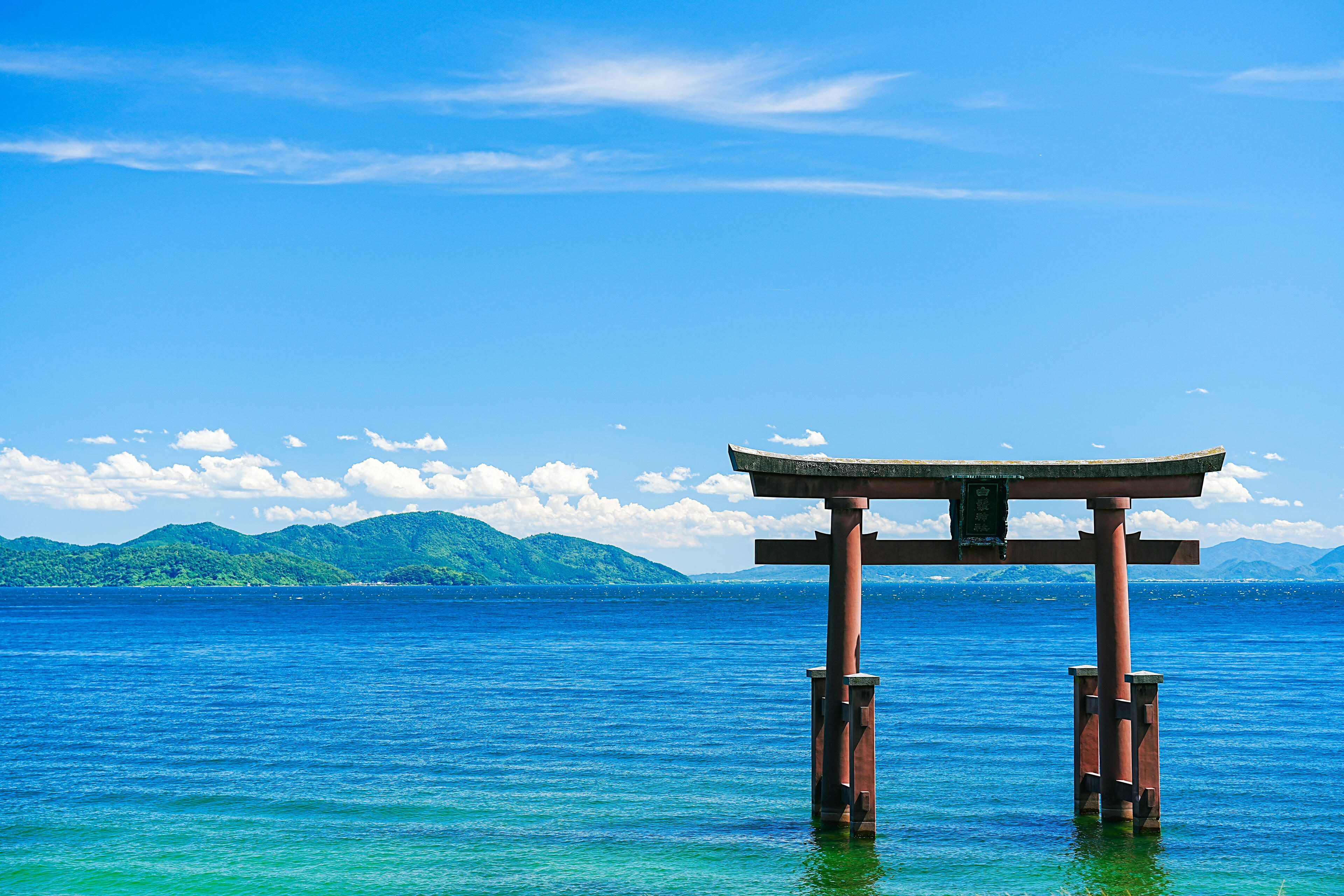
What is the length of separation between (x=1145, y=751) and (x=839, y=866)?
4406mm

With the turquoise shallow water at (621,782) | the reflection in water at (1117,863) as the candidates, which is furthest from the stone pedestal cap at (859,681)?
the reflection in water at (1117,863)

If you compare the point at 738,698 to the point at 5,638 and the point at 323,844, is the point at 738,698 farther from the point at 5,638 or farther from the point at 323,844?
the point at 5,638

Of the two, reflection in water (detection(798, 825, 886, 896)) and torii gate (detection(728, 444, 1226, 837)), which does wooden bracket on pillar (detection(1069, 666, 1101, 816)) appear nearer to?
torii gate (detection(728, 444, 1226, 837))

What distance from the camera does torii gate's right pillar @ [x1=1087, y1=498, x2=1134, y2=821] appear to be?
14812mm

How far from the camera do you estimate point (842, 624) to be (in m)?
14.6

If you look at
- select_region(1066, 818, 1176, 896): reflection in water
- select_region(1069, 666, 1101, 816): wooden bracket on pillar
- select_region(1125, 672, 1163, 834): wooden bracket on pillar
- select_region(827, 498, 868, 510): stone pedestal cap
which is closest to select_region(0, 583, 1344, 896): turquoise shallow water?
select_region(1066, 818, 1176, 896): reflection in water

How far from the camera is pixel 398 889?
47.0 ft

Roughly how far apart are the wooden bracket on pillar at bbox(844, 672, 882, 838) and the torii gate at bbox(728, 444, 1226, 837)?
0.02m

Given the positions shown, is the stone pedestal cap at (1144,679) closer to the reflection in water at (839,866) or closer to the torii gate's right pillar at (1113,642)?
the torii gate's right pillar at (1113,642)

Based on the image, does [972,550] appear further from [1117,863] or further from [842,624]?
[1117,863]

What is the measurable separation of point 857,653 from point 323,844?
9.06m

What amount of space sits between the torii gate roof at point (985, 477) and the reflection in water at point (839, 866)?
4.93m

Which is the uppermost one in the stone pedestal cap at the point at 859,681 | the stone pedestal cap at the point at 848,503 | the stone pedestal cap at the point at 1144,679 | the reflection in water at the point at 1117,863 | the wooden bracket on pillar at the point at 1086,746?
the stone pedestal cap at the point at 848,503

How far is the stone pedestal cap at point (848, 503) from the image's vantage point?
578 inches
